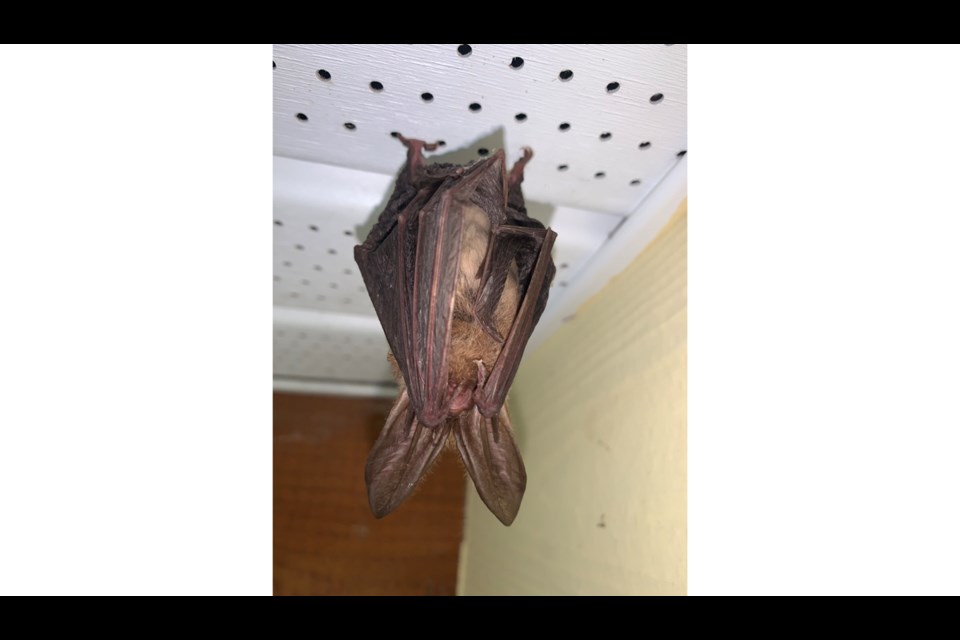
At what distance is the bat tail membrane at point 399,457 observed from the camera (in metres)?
1.71

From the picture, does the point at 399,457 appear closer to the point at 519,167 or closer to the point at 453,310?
the point at 453,310

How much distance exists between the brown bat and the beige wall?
1.78ft

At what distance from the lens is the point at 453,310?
66.4 inches

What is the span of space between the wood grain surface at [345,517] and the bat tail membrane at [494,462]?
8.77 ft

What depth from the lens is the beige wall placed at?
6.73 feet

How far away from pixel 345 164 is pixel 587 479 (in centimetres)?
174

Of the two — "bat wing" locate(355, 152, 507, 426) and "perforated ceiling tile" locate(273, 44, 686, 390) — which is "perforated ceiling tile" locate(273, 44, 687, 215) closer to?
"perforated ceiling tile" locate(273, 44, 686, 390)

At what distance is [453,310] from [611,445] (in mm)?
1212

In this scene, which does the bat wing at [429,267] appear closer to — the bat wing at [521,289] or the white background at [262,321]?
the bat wing at [521,289]

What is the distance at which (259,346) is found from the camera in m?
1.04

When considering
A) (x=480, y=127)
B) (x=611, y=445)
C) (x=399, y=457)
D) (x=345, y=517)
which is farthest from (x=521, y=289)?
(x=345, y=517)
